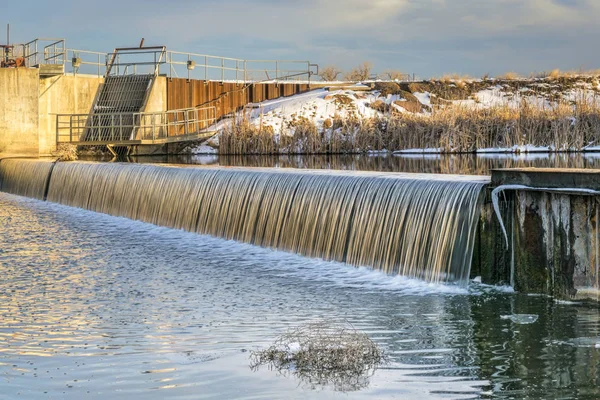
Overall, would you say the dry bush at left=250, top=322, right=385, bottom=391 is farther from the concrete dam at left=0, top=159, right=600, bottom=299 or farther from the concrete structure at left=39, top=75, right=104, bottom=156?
the concrete structure at left=39, top=75, right=104, bottom=156

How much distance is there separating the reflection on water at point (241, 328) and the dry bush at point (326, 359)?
15 cm

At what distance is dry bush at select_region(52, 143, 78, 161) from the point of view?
100 feet

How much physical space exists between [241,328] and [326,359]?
192cm

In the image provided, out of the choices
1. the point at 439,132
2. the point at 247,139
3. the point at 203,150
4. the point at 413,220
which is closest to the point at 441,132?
the point at 439,132

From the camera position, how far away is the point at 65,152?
3138 centimetres

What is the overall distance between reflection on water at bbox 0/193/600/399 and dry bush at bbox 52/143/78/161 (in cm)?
1567

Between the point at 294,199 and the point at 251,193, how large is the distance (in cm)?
160

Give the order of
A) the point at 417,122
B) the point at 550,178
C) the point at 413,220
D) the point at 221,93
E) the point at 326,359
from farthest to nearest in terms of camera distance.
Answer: the point at 221,93 < the point at 417,122 < the point at 413,220 < the point at 550,178 < the point at 326,359

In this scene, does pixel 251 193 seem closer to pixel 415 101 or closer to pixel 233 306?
pixel 233 306

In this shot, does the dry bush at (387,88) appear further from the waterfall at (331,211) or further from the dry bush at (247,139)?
the waterfall at (331,211)

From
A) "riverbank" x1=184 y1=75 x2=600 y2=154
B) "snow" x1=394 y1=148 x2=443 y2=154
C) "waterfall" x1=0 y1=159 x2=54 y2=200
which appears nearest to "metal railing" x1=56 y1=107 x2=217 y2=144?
"riverbank" x1=184 y1=75 x2=600 y2=154

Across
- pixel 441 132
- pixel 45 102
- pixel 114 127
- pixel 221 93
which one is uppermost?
pixel 221 93

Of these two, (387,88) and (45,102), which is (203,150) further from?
(387,88)

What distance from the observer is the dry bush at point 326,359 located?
7.46 m
